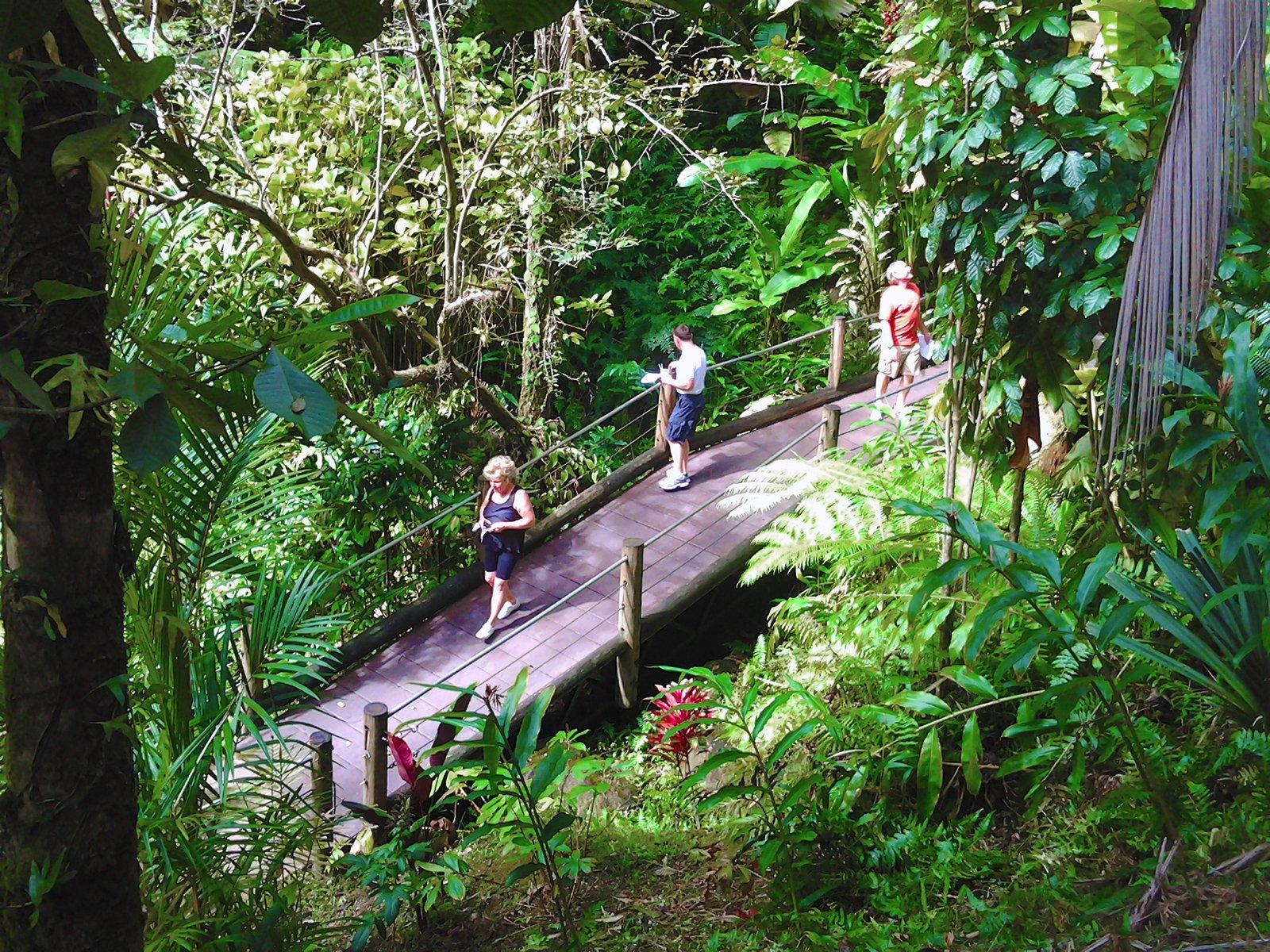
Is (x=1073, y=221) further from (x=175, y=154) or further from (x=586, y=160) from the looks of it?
(x=586, y=160)

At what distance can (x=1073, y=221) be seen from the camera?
3.45 meters

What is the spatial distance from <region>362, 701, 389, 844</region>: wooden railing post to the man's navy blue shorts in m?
3.51

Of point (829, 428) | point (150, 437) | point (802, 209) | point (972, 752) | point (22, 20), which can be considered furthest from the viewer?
point (802, 209)

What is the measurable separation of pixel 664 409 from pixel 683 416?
521 millimetres

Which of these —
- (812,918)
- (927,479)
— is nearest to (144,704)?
(812,918)

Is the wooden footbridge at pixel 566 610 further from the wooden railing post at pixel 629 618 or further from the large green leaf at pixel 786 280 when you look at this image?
the large green leaf at pixel 786 280

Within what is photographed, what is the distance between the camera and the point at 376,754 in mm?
5043

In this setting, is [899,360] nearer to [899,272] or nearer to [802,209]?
[899,272]

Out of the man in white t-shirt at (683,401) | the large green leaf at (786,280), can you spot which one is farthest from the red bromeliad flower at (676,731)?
the large green leaf at (786,280)

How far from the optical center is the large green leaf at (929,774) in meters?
2.87

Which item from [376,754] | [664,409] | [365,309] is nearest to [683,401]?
[664,409]

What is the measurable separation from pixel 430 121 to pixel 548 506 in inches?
116

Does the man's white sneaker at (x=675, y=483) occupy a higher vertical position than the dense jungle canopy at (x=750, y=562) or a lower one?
lower

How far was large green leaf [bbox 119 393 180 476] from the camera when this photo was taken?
0.87 m
